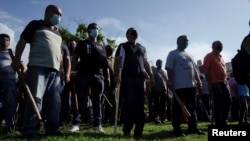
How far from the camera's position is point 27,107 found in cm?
653

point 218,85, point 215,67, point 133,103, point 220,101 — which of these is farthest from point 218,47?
point 133,103

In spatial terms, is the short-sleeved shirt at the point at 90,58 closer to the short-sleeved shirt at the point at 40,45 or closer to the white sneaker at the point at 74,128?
the white sneaker at the point at 74,128

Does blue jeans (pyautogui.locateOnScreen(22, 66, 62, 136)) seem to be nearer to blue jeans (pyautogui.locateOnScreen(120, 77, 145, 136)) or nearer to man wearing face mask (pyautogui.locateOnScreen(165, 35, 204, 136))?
blue jeans (pyautogui.locateOnScreen(120, 77, 145, 136))

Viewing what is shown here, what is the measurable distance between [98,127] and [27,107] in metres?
2.21

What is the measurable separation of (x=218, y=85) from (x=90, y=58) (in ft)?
10.6

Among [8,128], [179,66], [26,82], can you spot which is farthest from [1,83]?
[179,66]

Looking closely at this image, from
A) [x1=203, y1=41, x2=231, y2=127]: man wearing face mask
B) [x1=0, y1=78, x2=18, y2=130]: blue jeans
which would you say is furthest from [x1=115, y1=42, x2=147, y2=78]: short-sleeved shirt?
[x1=0, y1=78, x2=18, y2=130]: blue jeans

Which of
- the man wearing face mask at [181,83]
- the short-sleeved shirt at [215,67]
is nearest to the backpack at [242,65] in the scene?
the man wearing face mask at [181,83]

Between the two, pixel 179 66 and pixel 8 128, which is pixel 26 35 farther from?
pixel 179 66

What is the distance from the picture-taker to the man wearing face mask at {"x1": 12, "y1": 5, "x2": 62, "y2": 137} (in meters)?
6.60

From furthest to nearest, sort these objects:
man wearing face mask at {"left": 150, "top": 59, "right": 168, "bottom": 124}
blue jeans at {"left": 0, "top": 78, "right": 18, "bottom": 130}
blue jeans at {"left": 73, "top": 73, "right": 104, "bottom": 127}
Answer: man wearing face mask at {"left": 150, "top": 59, "right": 168, "bottom": 124}, blue jeans at {"left": 0, "top": 78, "right": 18, "bottom": 130}, blue jeans at {"left": 73, "top": 73, "right": 104, "bottom": 127}

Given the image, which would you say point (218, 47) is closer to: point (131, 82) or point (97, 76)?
point (131, 82)

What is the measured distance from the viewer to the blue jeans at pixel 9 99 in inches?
Result: 339

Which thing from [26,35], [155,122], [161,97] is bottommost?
[155,122]
